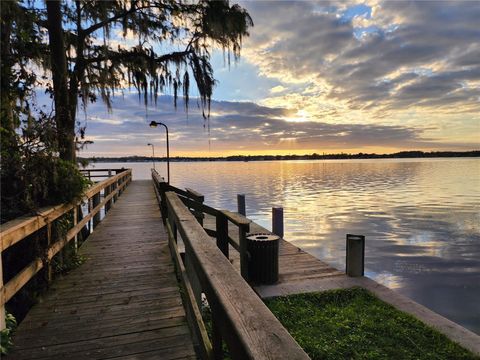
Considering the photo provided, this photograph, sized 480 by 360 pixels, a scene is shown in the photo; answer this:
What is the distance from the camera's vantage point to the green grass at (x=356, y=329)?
4.40 m

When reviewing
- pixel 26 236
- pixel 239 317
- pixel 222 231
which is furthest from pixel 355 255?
pixel 239 317

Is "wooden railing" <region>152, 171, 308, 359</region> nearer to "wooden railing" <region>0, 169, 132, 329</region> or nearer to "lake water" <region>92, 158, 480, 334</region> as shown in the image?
"wooden railing" <region>0, 169, 132, 329</region>

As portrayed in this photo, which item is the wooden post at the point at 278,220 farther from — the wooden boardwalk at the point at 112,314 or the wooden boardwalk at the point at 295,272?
the wooden boardwalk at the point at 112,314

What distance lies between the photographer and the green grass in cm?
440

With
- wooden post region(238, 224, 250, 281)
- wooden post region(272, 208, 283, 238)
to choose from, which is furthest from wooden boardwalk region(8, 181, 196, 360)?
wooden post region(272, 208, 283, 238)

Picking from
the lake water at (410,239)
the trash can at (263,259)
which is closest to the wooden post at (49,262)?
the trash can at (263,259)

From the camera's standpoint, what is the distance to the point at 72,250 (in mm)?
4965

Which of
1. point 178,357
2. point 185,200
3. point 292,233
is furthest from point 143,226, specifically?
point 292,233

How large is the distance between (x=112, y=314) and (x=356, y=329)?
3.67 m

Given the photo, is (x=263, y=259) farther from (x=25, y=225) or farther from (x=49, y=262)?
(x=25, y=225)

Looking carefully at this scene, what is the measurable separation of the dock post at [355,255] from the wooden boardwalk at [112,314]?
404cm

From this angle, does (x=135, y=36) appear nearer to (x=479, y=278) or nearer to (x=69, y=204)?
(x=69, y=204)

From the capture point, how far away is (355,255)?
711 centimetres

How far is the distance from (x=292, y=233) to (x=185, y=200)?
10976 mm
